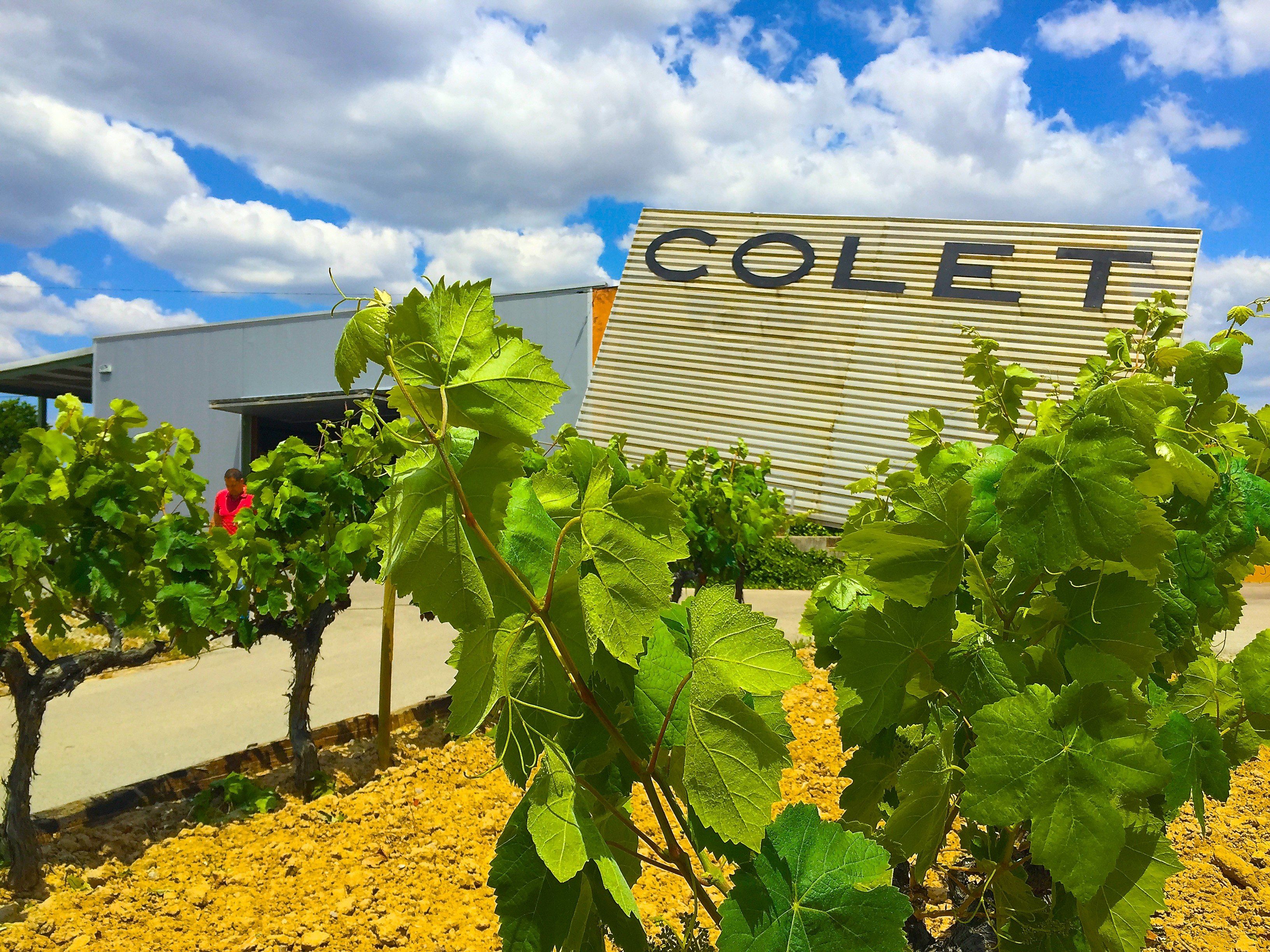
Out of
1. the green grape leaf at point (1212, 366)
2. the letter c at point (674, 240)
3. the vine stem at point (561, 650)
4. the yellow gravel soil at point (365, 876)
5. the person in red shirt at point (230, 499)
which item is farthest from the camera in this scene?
the letter c at point (674, 240)

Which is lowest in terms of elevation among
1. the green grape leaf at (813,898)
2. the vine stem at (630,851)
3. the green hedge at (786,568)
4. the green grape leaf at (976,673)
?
the green hedge at (786,568)

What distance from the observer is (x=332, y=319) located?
17828 mm

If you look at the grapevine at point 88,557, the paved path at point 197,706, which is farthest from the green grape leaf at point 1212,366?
the paved path at point 197,706

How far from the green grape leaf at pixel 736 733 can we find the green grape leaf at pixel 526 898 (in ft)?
0.54

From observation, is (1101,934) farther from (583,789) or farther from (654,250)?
(654,250)

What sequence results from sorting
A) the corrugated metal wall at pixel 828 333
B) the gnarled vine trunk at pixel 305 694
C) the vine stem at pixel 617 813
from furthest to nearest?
the corrugated metal wall at pixel 828 333
the gnarled vine trunk at pixel 305 694
the vine stem at pixel 617 813

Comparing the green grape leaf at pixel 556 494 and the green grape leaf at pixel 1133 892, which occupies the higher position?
the green grape leaf at pixel 556 494

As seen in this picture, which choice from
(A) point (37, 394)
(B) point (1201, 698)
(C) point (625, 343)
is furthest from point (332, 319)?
(B) point (1201, 698)

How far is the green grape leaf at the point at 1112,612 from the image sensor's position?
1034 millimetres

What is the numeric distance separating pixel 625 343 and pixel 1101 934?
523 inches

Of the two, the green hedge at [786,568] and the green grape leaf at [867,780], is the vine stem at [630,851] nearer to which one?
the green grape leaf at [867,780]

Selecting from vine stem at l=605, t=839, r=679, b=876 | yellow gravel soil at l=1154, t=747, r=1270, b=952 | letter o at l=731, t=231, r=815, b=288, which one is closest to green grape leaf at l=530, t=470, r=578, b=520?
vine stem at l=605, t=839, r=679, b=876

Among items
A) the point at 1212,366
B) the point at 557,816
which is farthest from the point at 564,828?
the point at 1212,366

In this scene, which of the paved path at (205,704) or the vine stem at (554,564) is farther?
the paved path at (205,704)
